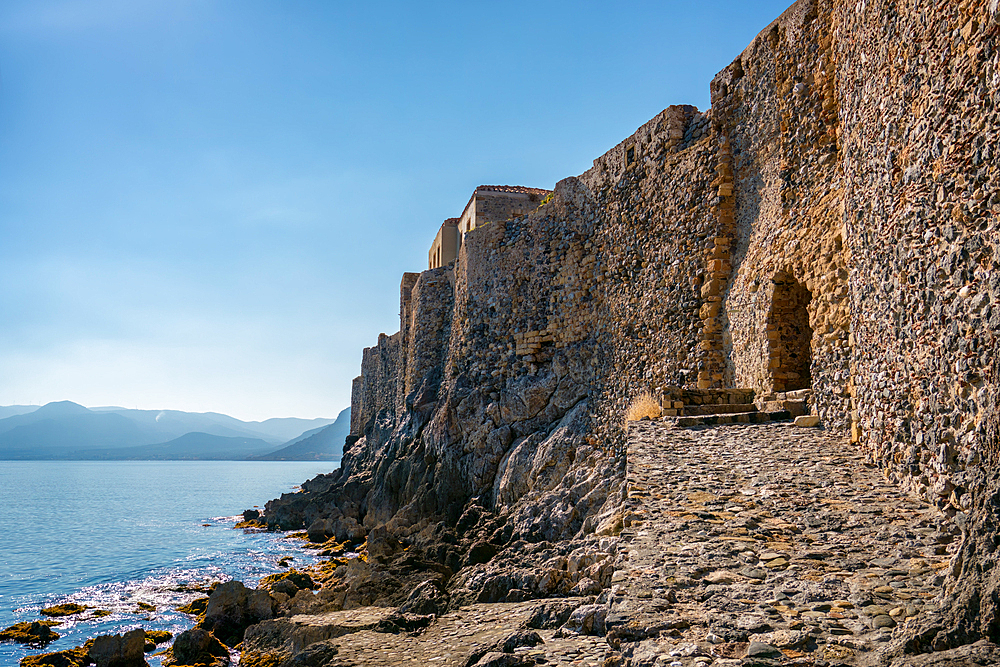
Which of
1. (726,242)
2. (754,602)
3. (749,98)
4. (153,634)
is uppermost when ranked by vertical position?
(749,98)

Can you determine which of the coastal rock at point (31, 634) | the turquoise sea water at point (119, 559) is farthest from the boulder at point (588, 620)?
the coastal rock at point (31, 634)

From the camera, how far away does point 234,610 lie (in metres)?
15.3

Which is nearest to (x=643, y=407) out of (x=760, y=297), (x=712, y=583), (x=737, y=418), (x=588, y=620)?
(x=760, y=297)

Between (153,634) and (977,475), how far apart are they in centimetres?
1755

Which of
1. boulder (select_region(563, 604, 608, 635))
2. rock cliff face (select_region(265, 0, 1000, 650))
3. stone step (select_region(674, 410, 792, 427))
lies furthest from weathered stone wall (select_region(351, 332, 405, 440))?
boulder (select_region(563, 604, 608, 635))

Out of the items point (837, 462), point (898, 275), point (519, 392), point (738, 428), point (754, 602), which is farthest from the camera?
point (519, 392)

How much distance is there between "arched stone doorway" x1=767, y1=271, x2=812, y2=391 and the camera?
A: 10.1 m

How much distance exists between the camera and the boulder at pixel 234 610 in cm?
1506

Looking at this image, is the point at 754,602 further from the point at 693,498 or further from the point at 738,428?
the point at 738,428

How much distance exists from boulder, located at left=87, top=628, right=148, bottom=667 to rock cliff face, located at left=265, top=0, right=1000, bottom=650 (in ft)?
20.7

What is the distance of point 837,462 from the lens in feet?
22.1

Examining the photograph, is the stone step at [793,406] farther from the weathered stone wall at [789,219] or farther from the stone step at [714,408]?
the stone step at [714,408]

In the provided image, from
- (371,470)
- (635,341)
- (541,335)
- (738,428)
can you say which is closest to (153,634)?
(541,335)

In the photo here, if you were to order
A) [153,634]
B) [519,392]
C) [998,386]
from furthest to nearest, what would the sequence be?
[519,392] < [153,634] < [998,386]
